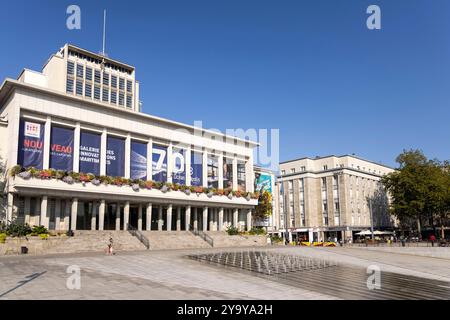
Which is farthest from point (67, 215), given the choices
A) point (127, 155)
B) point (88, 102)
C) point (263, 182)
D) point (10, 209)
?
point (263, 182)

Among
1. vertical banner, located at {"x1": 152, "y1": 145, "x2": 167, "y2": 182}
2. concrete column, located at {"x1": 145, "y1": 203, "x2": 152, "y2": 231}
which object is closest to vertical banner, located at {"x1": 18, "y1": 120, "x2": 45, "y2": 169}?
concrete column, located at {"x1": 145, "y1": 203, "x2": 152, "y2": 231}

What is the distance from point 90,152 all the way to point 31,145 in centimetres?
616

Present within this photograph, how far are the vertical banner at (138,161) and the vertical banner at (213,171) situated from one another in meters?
10.5

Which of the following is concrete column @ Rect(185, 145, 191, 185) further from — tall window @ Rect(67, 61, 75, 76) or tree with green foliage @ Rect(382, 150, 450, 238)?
tall window @ Rect(67, 61, 75, 76)

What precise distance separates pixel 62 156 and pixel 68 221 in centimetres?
648

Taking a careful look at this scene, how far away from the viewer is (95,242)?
3459cm

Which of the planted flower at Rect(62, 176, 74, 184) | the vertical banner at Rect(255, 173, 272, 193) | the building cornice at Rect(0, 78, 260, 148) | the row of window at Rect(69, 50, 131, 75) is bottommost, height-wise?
the planted flower at Rect(62, 176, 74, 184)

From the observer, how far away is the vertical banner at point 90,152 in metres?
41.3

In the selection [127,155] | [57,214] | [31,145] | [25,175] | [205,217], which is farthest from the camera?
[205,217]

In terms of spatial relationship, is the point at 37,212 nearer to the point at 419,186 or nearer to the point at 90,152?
the point at 90,152

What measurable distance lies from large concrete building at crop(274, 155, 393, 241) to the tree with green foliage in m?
9.89

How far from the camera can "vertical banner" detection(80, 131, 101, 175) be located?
41344 millimetres

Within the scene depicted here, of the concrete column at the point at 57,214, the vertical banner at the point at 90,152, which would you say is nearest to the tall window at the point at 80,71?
the vertical banner at the point at 90,152
